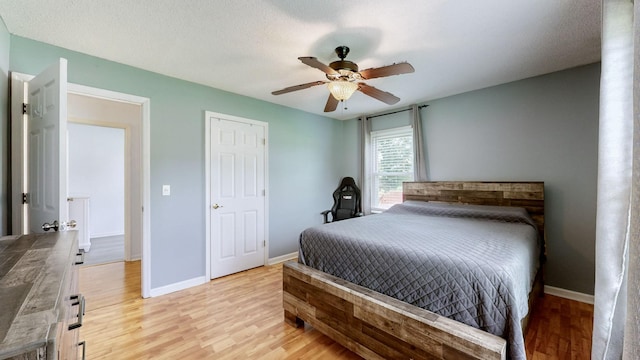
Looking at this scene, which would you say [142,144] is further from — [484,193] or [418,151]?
[484,193]

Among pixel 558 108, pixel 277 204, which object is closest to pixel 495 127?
pixel 558 108

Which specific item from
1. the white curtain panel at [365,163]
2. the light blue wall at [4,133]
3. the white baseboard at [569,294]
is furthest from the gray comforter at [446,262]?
the light blue wall at [4,133]

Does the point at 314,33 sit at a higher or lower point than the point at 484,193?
higher

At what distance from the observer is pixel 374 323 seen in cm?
160

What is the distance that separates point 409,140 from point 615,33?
10.8 feet

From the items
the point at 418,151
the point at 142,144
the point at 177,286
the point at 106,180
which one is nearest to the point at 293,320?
the point at 177,286

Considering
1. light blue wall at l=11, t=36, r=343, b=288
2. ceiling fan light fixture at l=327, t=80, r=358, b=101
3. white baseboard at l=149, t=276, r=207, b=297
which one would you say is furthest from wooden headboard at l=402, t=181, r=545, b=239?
white baseboard at l=149, t=276, r=207, b=297

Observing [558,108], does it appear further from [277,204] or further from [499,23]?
[277,204]

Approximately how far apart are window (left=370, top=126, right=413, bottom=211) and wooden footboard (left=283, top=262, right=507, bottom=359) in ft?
8.28

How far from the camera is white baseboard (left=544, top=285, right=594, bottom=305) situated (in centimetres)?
257

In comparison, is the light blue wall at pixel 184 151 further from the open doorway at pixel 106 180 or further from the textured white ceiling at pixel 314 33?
the open doorway at pixel 106 180

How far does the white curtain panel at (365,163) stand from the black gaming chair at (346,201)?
0.18 meters

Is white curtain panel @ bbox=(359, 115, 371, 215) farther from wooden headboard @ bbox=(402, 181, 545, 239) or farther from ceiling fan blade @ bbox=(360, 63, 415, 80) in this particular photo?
ceiling fan blade @ bbox=(360, 63, 415, 80)

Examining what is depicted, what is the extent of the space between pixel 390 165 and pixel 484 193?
1.46 meters
